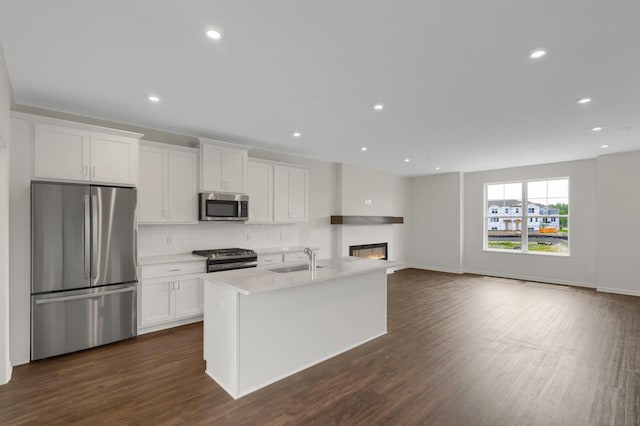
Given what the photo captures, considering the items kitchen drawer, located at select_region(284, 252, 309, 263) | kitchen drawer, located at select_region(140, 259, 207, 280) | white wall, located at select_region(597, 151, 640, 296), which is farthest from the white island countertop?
white wall, located at select_region(597, 151, 640, 296)

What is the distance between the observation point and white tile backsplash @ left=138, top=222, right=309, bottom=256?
14.5ft

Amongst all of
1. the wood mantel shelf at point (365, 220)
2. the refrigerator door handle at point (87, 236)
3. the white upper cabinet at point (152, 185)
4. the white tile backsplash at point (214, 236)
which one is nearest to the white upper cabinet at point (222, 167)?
the white upper cabinet at point (152, 185)

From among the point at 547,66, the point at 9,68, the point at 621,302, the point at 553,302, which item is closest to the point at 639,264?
the point at 621,302

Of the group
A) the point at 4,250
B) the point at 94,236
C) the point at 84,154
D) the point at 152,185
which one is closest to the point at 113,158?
the point at 84,154

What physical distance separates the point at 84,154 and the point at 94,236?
0.94 m

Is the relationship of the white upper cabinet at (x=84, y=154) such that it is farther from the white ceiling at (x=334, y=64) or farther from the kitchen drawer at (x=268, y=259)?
the kitchen drawer at (x=268, y=259)

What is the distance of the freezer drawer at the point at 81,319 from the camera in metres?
3.17

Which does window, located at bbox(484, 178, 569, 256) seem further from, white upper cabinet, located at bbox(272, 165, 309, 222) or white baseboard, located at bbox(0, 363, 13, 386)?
white baseboard, located at bbox(0, 363, 13, 386)

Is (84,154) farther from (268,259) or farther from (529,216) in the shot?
(529,216)

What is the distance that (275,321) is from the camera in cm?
283

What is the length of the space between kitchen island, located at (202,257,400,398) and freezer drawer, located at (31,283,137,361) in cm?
138

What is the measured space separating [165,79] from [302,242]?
4.15 metres

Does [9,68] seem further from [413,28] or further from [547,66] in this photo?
[547,66]

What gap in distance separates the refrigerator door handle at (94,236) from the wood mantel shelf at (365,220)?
4.52 meters
